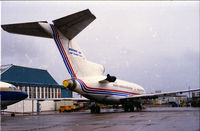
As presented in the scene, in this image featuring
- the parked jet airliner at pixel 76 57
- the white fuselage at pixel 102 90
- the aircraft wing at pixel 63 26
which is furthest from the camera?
the white fuselage at pixel 102 90

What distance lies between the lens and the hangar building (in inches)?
1731

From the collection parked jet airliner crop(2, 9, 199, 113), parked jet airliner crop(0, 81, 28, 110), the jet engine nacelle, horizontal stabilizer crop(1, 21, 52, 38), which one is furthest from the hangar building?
horizontal stabilizer crop(1, 21, 52, 38)

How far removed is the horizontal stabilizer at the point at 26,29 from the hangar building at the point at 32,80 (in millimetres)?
26405

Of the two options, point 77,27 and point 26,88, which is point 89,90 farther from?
point 26,88

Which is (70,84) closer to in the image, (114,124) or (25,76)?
(114,124)

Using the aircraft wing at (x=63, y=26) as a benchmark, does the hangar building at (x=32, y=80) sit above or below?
below

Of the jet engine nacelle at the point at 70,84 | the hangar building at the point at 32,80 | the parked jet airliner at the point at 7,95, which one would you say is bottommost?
the parked jet airliner at the point at 7,95

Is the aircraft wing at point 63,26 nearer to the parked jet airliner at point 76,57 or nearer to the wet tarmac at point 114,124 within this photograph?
the parked jet airliner at point 76,57

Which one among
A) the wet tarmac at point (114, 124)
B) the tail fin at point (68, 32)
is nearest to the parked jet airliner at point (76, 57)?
the tail fin at point (68, 32)

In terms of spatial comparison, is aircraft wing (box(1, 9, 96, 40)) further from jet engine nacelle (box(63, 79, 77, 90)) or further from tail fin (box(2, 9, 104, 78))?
Result: jet engine nacelle (box(63, 79, 77, 90))

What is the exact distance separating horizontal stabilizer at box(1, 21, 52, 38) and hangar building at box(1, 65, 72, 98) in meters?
26.4

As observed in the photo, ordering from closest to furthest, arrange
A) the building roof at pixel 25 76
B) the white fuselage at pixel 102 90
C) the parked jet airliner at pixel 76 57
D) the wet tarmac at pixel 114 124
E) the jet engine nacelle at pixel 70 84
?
the wet tarmac at pixel 114 124 < the parked jet airliner at pixel 76 57 < the jet engine nacelle at pixel 70 84 < the white fuselage at pixel 102 90 < the building roof at pixel 25 76

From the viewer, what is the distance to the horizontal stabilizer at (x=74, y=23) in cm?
1694

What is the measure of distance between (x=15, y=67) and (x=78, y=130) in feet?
131
